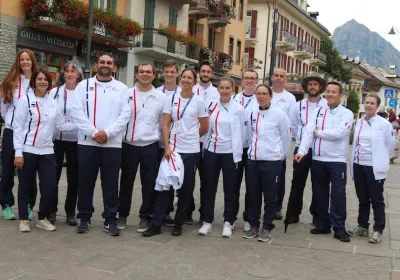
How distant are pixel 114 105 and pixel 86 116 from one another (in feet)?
1.14

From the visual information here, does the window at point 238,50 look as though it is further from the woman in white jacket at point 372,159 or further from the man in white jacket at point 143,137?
the man in white jacket at point 143,137

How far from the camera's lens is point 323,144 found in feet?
22.7

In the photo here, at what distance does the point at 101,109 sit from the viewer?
6.41 metres

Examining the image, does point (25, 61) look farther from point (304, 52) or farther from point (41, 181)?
point (304, 52)

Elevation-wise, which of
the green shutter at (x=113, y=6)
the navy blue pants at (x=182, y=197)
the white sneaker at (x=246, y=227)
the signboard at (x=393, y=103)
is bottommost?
the white sneaker at (x=246, y=227)

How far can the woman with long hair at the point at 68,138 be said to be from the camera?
678 centimetres

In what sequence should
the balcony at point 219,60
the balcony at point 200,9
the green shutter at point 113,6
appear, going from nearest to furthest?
the green shutter at point 113,6 → the balcony at point 200,9 → the balcony at point 219,60

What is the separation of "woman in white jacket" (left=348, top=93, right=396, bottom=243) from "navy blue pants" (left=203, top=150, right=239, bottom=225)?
1.59m

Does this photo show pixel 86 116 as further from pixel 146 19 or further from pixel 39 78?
pixel 146 19

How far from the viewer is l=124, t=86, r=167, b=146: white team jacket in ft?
21.6

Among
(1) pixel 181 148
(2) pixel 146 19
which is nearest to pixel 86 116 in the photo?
(1) pixel 181 148

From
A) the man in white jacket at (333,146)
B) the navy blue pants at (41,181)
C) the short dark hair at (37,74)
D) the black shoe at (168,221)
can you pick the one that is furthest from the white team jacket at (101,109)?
the man in white jacket at (333,146)

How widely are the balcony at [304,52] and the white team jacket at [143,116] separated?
4620cm

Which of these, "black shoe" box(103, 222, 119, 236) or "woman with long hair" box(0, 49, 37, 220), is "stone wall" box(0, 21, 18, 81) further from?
"black shoe" box(103, 222, 119, 236)
